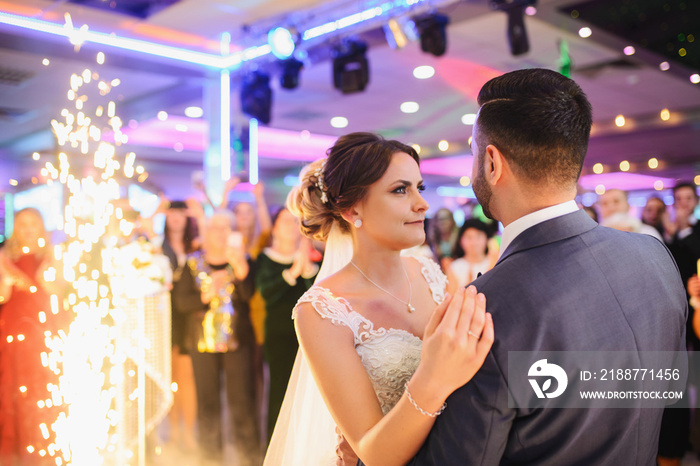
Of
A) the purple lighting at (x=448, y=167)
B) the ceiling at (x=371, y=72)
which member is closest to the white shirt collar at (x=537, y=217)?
the ceiling at (x=371, y=72)

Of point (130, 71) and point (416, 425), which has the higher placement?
point (130, 71)

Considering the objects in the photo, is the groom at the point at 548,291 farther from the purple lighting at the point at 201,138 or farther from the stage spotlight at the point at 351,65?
the purple lighting at the point at 201,138

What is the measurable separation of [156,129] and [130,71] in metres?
4.20

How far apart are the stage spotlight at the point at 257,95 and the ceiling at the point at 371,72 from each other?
15 centimetres

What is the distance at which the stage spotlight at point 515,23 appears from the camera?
14.8 feet

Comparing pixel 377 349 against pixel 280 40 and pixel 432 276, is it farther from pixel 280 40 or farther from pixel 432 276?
pixel 280 40

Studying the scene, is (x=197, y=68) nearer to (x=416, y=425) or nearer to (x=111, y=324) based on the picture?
(x=111, y=324)

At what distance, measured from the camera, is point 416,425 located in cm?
107

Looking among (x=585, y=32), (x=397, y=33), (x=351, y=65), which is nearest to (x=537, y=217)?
(x=397, y=33)

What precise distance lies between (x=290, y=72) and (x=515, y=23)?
2.23 meters

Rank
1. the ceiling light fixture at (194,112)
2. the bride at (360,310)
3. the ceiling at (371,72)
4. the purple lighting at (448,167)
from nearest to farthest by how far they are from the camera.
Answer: the bride at (360,310) < the ceiling at (371,72) < the ceiling light fixture at (194,112) < the purple lighting at (448,167)

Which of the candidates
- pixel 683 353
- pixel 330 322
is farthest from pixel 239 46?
pixel 683 353

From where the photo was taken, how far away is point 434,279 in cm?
221

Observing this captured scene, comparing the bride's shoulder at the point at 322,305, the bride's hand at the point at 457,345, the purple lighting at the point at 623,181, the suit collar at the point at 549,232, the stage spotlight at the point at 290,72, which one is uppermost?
the stage spotlight at the point at 290,72
